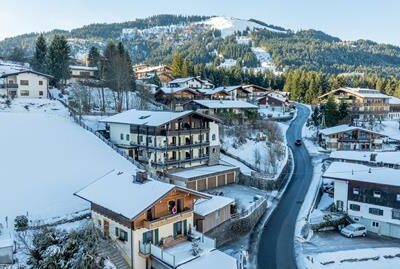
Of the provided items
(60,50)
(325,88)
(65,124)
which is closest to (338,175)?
(65,124)

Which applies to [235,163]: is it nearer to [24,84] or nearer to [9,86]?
[24,84]

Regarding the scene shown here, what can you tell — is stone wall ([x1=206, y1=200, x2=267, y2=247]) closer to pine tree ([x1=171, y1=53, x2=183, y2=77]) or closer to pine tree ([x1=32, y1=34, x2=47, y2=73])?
pine tree ([x1=32, y1=34, x2=47, y2=73])

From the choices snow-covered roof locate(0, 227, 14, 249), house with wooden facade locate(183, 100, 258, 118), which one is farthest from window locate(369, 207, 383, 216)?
house with wooden facade locate(183, 100, 258, 118)

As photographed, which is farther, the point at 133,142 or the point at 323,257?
the point at 133,142

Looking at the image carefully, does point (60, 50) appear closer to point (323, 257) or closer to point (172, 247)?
point (172, 247)

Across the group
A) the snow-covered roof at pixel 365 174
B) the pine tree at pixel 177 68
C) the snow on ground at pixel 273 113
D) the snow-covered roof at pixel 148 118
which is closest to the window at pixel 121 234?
the snow-covered roof at pixel 148 118

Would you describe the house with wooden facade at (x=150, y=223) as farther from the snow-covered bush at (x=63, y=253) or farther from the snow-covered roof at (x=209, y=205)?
the snow-covered bush at (x=63, y=253)
